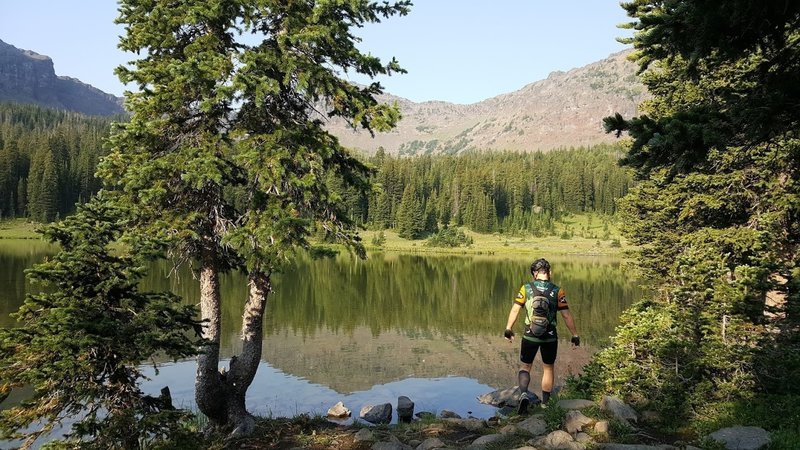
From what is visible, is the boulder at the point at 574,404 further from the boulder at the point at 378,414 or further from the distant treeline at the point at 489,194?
the distant treeline at the point at 489,194

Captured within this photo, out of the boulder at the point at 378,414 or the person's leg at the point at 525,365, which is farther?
the boulder at the point at 378,414

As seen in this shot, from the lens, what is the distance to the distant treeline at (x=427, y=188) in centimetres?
11244

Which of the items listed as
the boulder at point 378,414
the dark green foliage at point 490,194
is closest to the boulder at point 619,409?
the boulder at point 378,414

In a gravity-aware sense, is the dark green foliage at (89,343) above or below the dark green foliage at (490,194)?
below

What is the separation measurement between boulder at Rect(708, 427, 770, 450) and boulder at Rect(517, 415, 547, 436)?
2.50 m

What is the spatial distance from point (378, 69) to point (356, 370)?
48.2ft

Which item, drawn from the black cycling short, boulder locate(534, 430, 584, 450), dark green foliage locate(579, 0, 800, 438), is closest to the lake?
dark green foliage locate(579, 0, 800, 438)

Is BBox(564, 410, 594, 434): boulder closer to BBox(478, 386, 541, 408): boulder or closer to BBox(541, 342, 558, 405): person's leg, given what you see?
BBox(541, 342, 558, 405): person's leg

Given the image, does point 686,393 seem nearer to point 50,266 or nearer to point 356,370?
point 50,266

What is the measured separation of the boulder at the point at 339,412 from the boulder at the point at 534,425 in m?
8.14

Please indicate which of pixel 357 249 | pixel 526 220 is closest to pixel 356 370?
pixel 357 249

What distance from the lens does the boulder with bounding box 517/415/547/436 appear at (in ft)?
28.2

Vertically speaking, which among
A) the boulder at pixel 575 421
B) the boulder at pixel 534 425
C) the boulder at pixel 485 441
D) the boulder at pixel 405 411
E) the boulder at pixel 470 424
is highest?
the boulder at pixel 575 421

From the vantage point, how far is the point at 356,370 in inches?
877
